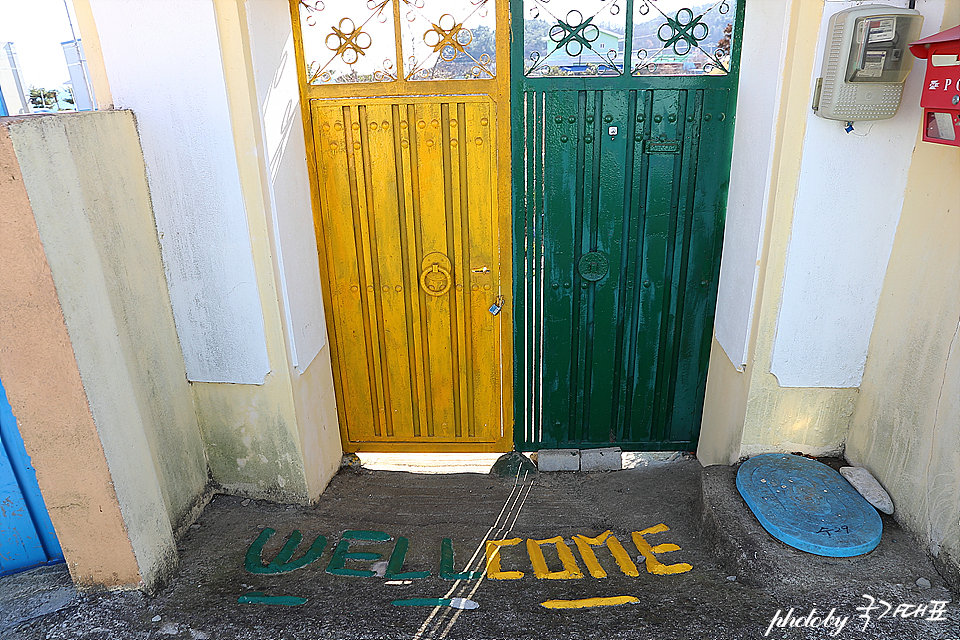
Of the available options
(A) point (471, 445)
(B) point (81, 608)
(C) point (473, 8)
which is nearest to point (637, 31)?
(C) point (473, 8)

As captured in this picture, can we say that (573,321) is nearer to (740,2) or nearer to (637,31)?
(637,31)

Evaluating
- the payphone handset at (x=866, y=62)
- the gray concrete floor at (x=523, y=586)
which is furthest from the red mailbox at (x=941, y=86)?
the gray concrete floor at (x=523, y=586)

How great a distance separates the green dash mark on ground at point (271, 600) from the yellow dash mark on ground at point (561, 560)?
3.92ft

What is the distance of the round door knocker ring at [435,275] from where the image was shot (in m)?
3.87

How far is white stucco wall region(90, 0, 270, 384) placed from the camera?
2881 mm

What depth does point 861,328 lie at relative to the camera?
330cm

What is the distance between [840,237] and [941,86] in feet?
2.75

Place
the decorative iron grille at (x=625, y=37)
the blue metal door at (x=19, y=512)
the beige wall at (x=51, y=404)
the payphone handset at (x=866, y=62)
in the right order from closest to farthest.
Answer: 1. the beige wall at (x=51, y=404)
2. the payphone handset at (x=866, y=62)
3. the blue metal door at (x=19, y=512)
4. the decorative iron grille at (x=625, y=37)

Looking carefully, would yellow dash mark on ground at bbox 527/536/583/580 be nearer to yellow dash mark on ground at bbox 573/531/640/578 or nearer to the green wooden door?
yellow dash mark on ground at bbox 573/531/640/578

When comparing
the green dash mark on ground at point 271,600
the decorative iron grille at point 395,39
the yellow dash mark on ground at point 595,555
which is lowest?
the yellow dash mark on ground at point 595,555

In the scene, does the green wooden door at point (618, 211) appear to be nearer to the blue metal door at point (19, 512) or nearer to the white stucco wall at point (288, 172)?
the white stucco wall at point (288, 172)

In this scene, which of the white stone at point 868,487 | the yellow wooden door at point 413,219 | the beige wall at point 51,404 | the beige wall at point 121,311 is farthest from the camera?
the yellow wooden door at point 413,219

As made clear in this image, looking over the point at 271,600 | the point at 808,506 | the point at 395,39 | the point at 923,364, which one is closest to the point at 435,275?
the point at 395,39

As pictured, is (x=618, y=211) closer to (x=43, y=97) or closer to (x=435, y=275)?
(x=435, y=275)
